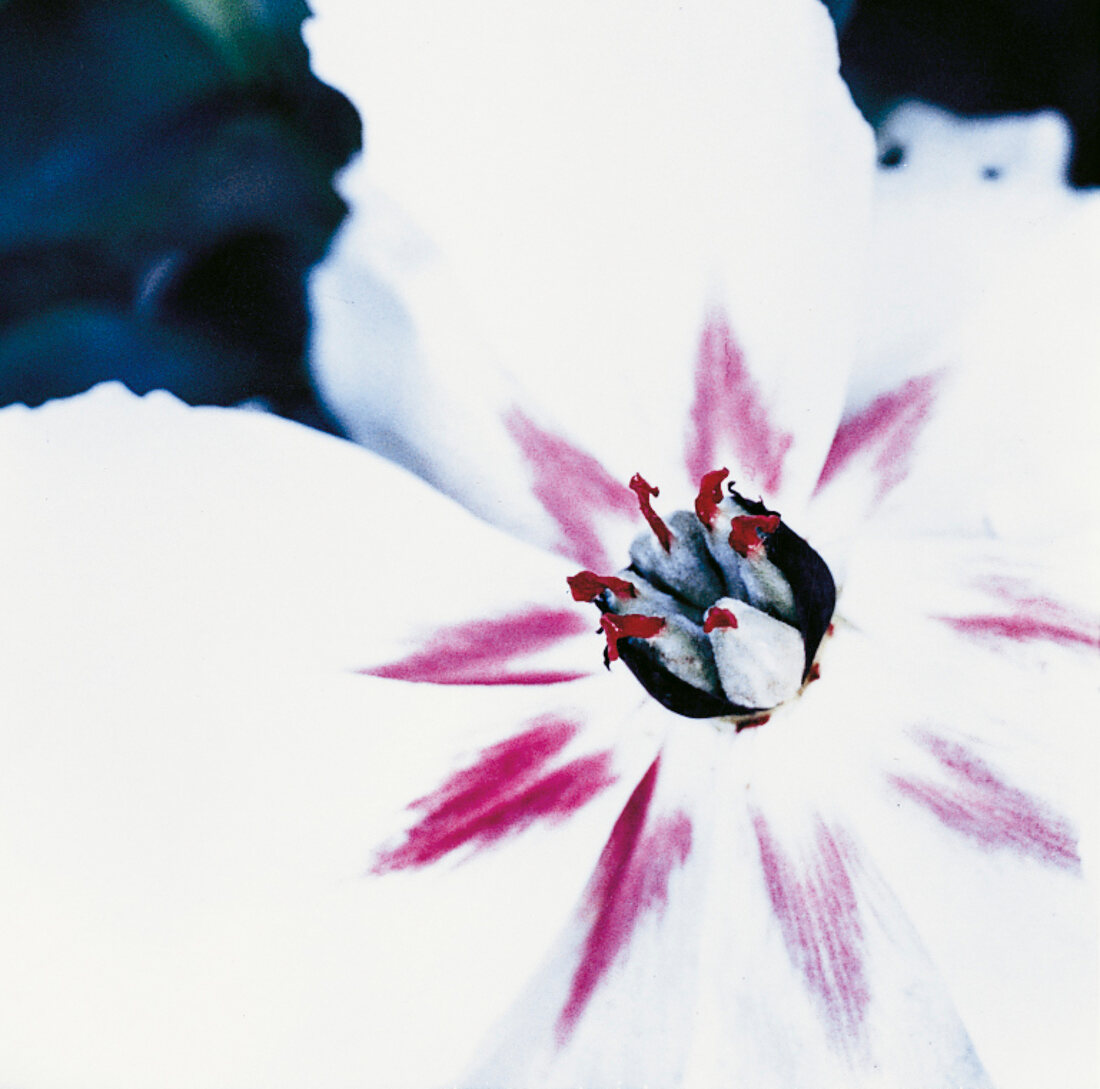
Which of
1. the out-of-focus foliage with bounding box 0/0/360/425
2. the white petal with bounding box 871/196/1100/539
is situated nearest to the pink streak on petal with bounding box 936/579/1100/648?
the white petal with bounding box 871/196/1100/539

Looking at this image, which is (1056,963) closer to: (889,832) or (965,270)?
(889,832)

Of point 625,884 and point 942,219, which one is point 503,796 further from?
point 942,219

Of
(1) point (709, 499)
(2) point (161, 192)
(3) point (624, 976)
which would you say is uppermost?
(2) point (161, 192)

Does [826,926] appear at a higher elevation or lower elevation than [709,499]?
lower

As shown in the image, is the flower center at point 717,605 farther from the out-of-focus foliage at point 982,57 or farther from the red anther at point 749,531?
the out-of-focus foliage at point 982,57

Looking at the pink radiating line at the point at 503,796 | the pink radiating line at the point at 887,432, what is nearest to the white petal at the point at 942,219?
the pink radiating line at the point at 887,432

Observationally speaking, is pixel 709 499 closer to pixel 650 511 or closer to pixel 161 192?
pixel 650 511

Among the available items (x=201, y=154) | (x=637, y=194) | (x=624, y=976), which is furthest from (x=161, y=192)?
(x=624, y=976)
